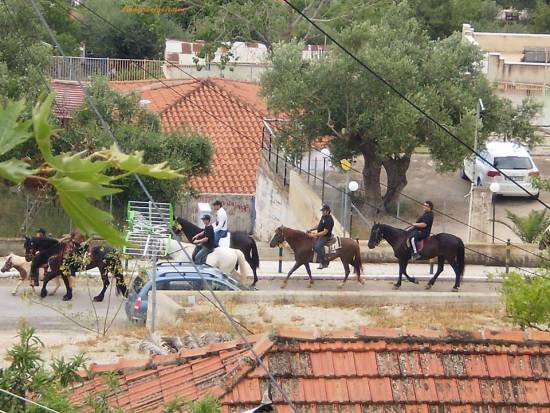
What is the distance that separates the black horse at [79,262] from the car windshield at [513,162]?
15.8 metres

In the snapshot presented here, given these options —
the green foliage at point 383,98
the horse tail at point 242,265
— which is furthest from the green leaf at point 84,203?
the green foliage at point 383,98

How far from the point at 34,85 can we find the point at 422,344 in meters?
21.0

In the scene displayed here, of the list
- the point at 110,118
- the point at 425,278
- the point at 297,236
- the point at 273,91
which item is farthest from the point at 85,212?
the point at 273,91

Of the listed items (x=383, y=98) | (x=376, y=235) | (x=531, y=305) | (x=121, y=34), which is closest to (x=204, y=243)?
(x=376, y=235)

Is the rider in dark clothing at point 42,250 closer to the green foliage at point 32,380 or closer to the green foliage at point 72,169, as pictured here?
the green foliage at point 32,380

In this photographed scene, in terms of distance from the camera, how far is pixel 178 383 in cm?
1034

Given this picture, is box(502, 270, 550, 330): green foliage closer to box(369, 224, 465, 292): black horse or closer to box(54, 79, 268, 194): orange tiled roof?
box(369, 224, 465, 292): black horse

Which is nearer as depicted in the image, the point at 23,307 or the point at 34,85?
the point at 23,307

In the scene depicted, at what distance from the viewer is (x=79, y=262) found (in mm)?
20219

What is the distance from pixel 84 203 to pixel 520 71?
1674 inches

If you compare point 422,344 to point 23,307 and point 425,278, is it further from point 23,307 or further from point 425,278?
point 425,278

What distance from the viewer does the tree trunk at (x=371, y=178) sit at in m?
32.6

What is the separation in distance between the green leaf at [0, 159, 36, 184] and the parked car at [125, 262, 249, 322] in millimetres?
16412

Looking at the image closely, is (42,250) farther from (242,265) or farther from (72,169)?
(72,169)
